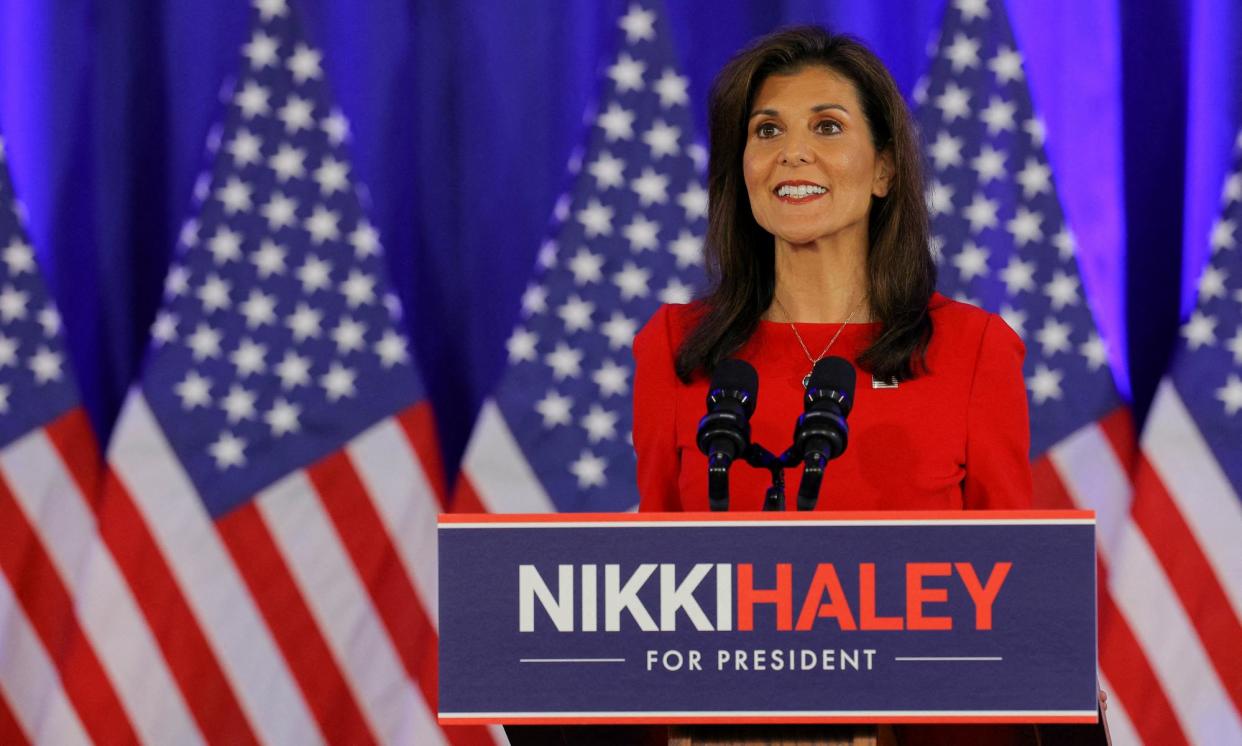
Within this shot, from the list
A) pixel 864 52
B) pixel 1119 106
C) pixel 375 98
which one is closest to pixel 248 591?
pixel 375 98

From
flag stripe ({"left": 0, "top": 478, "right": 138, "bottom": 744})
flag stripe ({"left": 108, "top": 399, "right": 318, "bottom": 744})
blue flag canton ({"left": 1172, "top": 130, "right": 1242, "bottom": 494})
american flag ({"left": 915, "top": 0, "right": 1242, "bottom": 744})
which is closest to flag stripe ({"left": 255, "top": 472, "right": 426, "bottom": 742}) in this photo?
flag stripe ({"left": 108, "top": 399, "right": 318, "bottom": 744})

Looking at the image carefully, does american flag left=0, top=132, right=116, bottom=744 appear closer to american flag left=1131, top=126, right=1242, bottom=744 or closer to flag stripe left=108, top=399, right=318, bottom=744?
flag stripe left=108, top=399, right=318, bottom=744

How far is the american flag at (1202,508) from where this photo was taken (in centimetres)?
321

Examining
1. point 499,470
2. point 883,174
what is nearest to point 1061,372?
point 499,470

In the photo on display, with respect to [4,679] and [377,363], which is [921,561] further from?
[4,679]

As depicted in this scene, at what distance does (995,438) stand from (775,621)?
2.37ft

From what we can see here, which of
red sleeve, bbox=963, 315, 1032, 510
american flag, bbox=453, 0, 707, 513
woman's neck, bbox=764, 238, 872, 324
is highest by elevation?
american flag, bbox=453, 0, 707, 513

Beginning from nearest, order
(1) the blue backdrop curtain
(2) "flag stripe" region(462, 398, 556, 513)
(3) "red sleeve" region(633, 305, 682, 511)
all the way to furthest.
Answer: (3) "red sleeve" region(633, 305, 682, 511) → (2) "flag stripe" region(462, 398, 556, 513) → (1) the blue backdrop curtain

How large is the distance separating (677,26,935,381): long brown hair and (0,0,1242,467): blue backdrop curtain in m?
1.36

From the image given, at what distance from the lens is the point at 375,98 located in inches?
138

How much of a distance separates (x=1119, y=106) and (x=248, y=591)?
213 centimetres

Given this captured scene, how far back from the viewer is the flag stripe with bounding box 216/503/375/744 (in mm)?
3383

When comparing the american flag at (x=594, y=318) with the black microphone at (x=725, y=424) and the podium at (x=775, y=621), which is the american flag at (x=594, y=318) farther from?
the podium at (x=775, y=621)

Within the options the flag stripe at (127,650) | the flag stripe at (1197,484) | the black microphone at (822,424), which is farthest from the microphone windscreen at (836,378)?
the flag stripe at (127,650)
